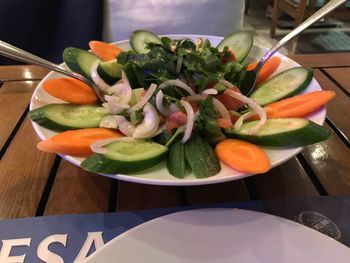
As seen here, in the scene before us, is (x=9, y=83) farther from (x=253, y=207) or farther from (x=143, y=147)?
(x=253, y=207)

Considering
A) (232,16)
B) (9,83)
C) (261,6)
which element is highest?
(232,16)

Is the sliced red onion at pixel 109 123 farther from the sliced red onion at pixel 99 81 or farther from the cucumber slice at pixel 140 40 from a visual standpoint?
the cucumber slice at pixel 140 40

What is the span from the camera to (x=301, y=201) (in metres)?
0.62

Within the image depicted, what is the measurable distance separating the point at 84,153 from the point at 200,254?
0.78 ft

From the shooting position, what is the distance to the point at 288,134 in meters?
0.58

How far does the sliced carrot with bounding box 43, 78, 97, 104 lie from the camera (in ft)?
2.42

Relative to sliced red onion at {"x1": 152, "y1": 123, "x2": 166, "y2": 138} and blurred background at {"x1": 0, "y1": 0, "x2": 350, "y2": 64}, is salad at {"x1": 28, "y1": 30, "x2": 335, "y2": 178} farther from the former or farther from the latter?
blurred background at {"x1": 0, "y1": 0, "x2": 350, "y2": 64}

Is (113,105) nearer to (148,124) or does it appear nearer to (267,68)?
(148,124)

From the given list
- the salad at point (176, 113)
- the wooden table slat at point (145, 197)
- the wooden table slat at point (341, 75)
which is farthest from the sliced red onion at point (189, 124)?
the wooden table slat at point (341, 75)

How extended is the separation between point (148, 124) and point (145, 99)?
63 mm

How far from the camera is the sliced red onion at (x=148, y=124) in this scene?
24.6 inches

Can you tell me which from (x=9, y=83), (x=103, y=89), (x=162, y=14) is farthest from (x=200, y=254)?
(x=162, y=14)

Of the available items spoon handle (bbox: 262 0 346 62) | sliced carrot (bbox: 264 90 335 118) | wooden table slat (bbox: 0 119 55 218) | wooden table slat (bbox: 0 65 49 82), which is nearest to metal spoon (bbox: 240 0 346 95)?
spoon handle (bbox: 262 0 346 62)

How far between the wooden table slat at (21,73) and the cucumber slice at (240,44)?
19.8 inches
